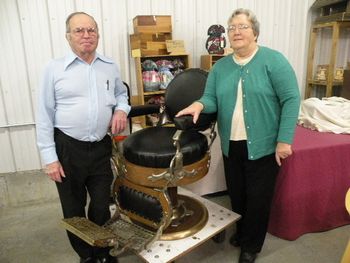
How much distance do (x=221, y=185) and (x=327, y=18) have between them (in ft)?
6.76

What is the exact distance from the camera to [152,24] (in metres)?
2.61

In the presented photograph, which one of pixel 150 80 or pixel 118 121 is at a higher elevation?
pixel 150 80

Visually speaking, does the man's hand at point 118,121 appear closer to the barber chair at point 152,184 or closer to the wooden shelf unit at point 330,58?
the barber chair at point 152,184

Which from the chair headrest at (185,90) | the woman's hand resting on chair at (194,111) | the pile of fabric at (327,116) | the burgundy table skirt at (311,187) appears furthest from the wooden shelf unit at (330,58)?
the woman's hand resting on chair at (194,111)

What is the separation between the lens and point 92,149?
5.43 ft

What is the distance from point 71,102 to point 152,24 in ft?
4.41

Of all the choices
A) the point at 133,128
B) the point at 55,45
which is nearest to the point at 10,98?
the point at 55,45

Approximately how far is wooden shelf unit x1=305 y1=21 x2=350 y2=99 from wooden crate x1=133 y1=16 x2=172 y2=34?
1688mm

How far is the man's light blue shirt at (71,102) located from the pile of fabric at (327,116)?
171 cm

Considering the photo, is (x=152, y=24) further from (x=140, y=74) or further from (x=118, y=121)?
(x=118, y=121)

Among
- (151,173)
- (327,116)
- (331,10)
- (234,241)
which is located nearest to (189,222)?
(234,241)

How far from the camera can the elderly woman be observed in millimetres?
1545

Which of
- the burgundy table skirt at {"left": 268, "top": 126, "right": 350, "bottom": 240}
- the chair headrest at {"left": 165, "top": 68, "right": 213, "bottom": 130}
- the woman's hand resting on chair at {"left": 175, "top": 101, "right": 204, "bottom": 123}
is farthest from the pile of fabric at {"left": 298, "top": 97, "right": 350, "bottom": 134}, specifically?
the woman's hand resting on chair at {"left": 175, "top": 101, "right": 204, "bottom": 123}

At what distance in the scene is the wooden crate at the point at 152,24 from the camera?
258cm
